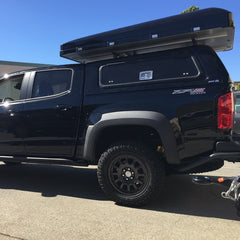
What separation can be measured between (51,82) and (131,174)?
6.51 ft

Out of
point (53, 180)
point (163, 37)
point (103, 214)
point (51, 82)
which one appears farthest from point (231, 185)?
point (53, 180)

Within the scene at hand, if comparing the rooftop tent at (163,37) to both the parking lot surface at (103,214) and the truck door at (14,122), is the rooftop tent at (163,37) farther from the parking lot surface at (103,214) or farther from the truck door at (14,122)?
the parking lot surface at (103,214)

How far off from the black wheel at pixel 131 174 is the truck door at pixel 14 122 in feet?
5.29

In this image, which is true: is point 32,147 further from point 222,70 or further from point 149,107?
point 222,70

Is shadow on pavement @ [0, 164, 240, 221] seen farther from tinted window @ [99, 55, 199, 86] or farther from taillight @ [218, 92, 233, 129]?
tinted window @ [99, 55, 199, 86]

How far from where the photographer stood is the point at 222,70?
298 cm

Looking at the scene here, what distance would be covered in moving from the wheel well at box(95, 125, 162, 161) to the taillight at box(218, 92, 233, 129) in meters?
Result: 0.84

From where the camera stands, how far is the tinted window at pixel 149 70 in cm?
315

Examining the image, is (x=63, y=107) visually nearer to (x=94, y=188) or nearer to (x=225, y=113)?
(x=94, y=188)

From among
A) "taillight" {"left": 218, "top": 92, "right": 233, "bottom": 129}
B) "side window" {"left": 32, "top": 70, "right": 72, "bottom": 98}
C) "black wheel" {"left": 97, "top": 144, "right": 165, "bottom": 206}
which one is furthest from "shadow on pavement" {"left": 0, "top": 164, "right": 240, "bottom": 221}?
"side window" {"left": 32, "top": 70, "right": 72, "bottom": 98}

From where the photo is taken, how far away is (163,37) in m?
3.15

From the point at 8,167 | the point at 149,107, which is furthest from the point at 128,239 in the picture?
the point at 8,167

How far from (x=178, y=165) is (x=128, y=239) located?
113 cm

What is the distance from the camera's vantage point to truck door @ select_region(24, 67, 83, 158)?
3.77m
